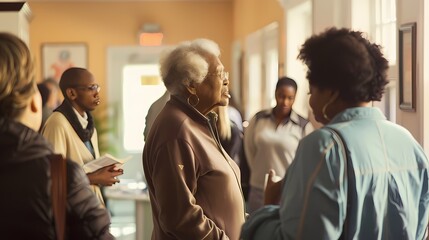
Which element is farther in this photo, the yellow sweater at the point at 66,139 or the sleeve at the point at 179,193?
the yellow sweater at the point at 66,139

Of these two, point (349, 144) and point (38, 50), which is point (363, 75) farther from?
point (38, 50)

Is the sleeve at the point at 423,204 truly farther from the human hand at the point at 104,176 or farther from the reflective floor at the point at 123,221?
the reflective floor at the point at 123,221

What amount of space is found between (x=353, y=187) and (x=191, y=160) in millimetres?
775

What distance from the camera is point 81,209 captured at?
1962mm

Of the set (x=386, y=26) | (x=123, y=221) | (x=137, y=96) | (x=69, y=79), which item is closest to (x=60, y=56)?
(x=137, y=96)

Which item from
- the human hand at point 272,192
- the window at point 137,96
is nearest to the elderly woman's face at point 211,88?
the human hand at point 272,192

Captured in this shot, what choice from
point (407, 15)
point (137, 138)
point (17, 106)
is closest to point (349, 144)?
point (17, 106)

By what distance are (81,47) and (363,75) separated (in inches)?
392

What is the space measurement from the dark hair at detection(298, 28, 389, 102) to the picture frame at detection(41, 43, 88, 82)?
9862 mm

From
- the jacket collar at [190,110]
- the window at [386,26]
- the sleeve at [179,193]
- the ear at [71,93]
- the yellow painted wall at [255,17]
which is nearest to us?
the sleeve at [179,193]

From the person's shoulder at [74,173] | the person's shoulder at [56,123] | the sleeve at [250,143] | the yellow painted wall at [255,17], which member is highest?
the yellow painted wall at [255,17]

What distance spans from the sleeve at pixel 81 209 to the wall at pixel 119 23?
32.3ft

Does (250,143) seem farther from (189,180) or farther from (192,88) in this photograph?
(189,180)

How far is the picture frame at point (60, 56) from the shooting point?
1176cm
